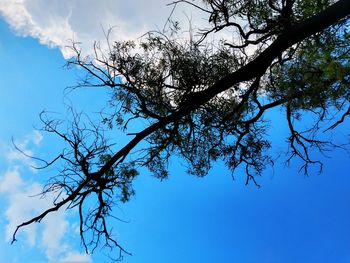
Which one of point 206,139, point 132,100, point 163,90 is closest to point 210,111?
point 206,139

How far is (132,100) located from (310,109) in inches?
171

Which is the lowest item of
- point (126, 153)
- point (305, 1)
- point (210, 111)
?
point (126, 153)

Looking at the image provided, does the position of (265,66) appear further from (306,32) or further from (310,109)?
(310,109)

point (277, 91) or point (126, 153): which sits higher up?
point (277, 91)

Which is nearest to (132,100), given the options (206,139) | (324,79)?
(206,139)

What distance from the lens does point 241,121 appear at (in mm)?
9227

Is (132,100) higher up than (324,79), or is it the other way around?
(132,100)

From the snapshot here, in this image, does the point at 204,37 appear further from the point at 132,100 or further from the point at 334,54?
the point at 334,54

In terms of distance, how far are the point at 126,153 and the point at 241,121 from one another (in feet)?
11.0

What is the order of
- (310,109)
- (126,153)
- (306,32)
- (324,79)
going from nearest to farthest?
1. (306,32)
2. (324,79)
3. (126,153)
4. (310,109)

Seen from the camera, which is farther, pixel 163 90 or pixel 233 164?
pixel 233 164

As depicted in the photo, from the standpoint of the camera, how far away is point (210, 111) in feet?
30.2

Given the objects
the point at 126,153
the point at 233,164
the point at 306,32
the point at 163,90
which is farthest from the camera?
the point at 233,164

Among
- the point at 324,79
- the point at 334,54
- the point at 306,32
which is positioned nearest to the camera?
the point at 306,32
